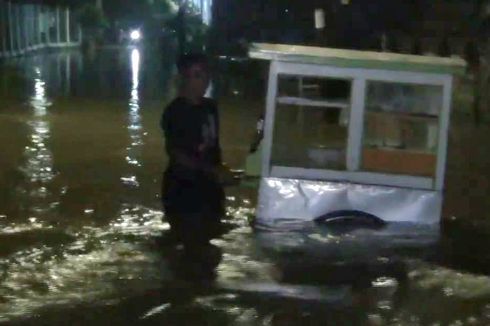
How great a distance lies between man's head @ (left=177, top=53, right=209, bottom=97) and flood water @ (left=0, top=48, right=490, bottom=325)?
1.34 m

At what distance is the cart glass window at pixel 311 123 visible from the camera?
7.66 m

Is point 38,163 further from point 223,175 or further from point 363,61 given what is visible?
point 363,61

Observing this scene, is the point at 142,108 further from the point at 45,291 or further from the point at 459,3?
the point at 45,291

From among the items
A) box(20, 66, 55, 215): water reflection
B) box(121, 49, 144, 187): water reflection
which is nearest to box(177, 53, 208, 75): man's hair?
box(20, 66, 55, 215): water reflection

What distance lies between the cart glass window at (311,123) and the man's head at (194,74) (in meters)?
0.80

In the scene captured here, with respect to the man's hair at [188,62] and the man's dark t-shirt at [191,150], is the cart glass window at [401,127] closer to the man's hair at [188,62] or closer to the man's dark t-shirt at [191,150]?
the man's dark t-shirt at [191,150]

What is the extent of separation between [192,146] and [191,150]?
0.03m

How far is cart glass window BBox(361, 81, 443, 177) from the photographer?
7.69m

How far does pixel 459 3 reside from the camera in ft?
70.1

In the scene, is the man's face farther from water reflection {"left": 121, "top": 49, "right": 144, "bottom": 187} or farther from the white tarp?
water reflection {"left": 121, "top": 49, "right": 144, "bottom": 187}

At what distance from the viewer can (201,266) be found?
24.7 feet

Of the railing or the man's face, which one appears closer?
the man's face

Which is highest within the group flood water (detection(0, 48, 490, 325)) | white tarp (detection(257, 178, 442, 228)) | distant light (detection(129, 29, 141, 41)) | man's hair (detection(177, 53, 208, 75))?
man's hair (detection(177, 53, 208, 75))

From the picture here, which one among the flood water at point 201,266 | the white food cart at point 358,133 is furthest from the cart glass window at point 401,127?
the flood water at point 201,266
